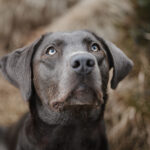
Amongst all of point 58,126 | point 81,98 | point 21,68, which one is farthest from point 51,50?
point 58,126

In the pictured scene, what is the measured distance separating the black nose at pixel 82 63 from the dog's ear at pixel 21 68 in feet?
2.21

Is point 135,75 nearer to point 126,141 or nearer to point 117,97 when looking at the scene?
point 117,97

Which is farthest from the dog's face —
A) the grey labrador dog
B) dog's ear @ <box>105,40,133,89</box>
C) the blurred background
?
the blurred background

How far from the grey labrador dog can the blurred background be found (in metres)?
1.14

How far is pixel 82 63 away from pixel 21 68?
833 millimetres

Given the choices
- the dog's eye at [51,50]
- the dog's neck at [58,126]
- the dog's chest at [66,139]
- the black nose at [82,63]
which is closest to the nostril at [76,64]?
the black nose at [82,63]

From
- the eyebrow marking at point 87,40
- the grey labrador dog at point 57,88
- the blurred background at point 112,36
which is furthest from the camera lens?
the blurred background at point 112,36

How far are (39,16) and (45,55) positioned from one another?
4812 mm

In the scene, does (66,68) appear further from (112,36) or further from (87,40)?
(112,36)

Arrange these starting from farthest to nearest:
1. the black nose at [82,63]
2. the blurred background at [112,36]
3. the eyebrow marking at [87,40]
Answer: the blurred background at [112,36]
the eyebrow marking at [87,40]
the black nose at [82,63]

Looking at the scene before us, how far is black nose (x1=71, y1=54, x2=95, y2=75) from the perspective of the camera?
2.81 metres

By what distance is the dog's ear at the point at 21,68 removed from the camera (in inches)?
131

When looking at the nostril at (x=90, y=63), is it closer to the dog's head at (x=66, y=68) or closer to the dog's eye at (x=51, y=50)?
the dog's head at (x=66, y=68)

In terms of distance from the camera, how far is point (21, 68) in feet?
11.0
